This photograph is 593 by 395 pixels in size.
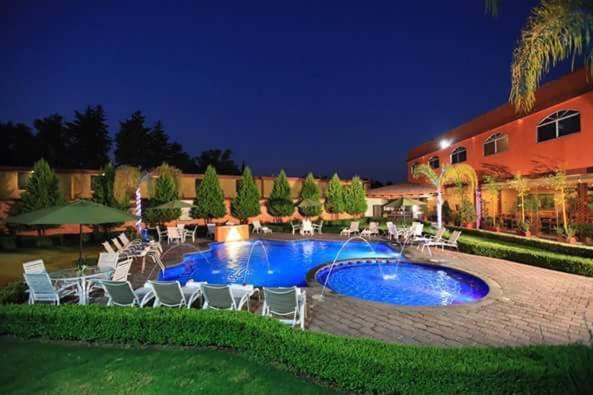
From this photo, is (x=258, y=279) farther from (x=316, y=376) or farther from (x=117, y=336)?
(x=316, y=376)

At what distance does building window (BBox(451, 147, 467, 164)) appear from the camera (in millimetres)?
20938

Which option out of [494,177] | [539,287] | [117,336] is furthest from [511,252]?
[117,336]

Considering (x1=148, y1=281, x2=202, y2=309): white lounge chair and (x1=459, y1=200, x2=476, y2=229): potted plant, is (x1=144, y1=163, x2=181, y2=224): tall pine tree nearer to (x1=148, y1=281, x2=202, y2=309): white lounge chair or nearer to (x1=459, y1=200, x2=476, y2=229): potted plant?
(x1=148, y1=281, x2=202, y2=309): white lounge chair

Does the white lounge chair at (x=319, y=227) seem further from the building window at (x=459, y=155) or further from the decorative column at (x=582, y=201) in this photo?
the decorative column at (x=582, y=201)

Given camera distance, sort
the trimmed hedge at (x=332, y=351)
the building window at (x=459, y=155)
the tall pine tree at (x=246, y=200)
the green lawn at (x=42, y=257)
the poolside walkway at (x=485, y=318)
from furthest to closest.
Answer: the tall pine tree at (x=246, y=200)
the building window at (x=459, y=155)
the green lawn at (x=42, y=257)
the poolside walkway at (x=485, y=318)
the trimmed hedge at (x=332, y=351)

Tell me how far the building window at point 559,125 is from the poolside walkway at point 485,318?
7.99 metres

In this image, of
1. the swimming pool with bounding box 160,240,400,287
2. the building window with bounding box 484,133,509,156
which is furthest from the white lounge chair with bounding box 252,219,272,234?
the building window with bounding box 484,133,509,156

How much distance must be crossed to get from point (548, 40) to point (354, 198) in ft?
69.0

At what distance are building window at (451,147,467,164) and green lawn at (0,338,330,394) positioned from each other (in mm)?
21187

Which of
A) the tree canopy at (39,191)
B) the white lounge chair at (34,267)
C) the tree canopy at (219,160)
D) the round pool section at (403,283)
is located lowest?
the round pool section at (403,283)

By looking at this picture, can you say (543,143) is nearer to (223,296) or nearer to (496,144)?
(496,144)

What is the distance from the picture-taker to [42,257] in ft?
38.6

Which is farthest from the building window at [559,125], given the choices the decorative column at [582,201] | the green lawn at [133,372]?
the green lawn at [133,372]

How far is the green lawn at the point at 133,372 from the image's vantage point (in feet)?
11.6
